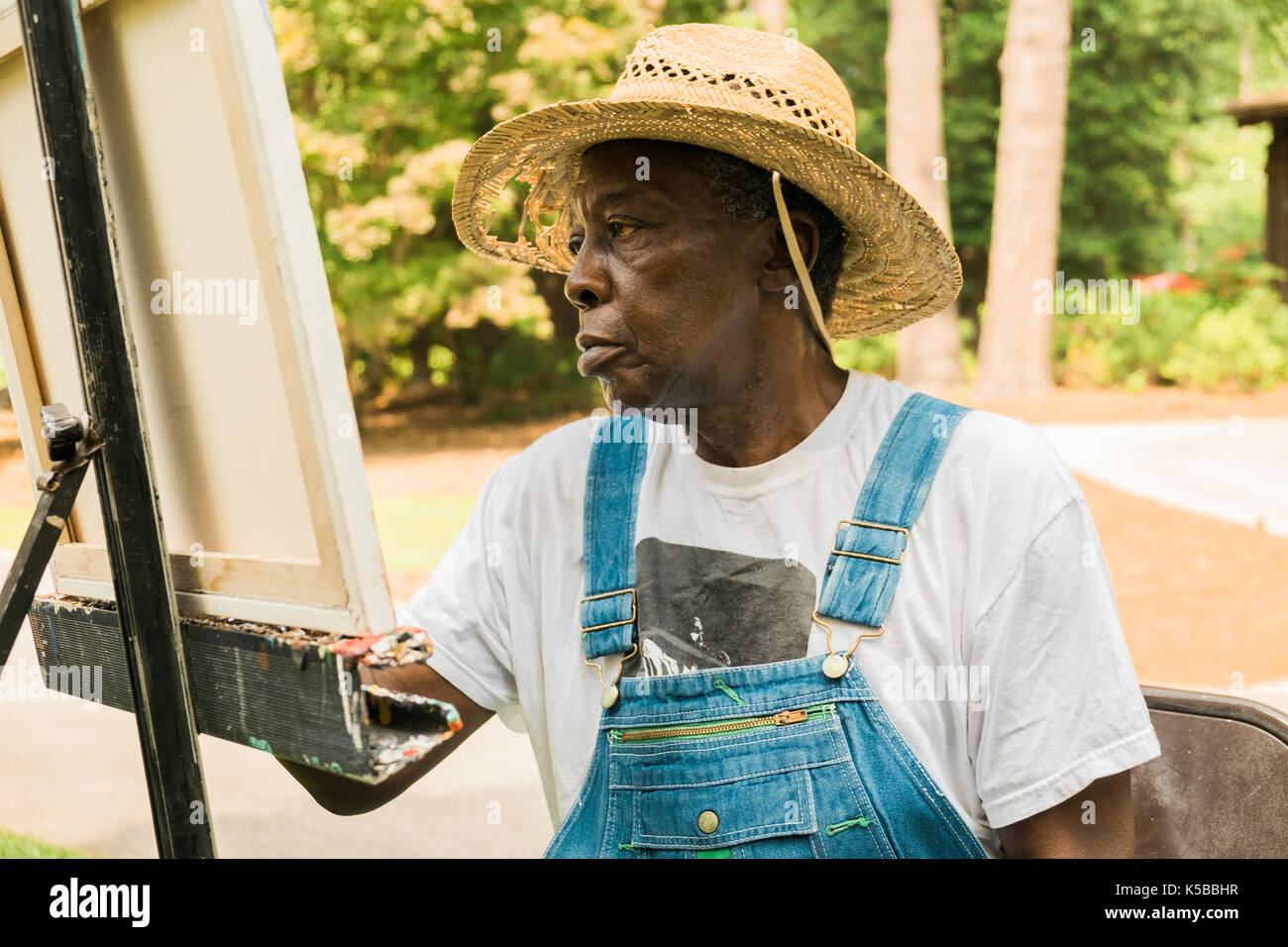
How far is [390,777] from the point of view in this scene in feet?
5.11

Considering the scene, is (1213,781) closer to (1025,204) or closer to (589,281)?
(589,281)

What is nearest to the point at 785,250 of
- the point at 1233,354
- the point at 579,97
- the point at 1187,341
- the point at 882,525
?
the point at 882,525

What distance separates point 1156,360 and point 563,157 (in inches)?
545

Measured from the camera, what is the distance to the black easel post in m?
1.09

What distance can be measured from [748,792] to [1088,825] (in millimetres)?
428

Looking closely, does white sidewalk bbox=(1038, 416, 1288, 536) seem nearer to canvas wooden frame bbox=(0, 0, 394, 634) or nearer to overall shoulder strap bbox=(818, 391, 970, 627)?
overall shoulder strap bbox=(818, 391, 970, 627)

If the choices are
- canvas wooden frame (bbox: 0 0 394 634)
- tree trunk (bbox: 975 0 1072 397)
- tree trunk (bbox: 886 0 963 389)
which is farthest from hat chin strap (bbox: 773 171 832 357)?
tree trunk (bbox: 975 0 1072 397)

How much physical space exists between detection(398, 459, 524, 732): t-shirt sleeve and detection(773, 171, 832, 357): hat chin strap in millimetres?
550

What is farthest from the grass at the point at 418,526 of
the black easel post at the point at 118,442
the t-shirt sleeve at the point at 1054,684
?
the black easel post at the point at 118,442

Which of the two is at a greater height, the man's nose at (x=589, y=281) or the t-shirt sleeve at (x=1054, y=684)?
the man's nose at (x=589, y=281)

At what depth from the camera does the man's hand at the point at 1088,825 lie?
157cm

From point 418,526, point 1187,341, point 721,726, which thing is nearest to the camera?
point 721,726

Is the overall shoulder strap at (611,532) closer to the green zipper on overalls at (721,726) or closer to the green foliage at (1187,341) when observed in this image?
the green zipper on overalls at (721,726)
